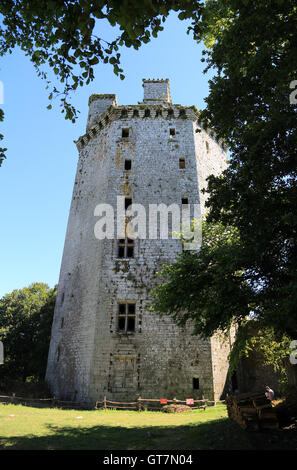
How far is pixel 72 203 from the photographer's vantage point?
24.8 m

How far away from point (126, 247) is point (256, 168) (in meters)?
13.2

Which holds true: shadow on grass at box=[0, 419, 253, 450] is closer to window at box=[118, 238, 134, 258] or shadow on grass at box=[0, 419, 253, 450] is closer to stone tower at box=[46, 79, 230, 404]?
stone tower at box=[46, 79, 230, 404]

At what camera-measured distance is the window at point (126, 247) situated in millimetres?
20031

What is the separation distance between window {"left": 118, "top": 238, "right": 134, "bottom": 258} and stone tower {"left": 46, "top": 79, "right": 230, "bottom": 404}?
0.07 m

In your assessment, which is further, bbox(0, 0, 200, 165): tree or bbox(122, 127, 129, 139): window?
bbox(122, 127, 129, 139): window

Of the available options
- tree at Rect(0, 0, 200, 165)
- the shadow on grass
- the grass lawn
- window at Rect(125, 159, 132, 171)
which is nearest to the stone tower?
window at Rect(125, 159, 132, 171)

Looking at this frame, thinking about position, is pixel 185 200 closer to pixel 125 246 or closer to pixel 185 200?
pixel 185 200

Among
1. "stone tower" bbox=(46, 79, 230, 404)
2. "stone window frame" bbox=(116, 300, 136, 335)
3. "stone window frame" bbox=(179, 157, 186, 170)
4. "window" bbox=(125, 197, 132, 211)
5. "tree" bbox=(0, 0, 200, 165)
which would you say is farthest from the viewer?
"stone window frame" bbox=(179, 157, 186, 170)

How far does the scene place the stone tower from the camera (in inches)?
667

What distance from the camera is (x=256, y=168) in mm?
7742

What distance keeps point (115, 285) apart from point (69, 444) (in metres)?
11.3

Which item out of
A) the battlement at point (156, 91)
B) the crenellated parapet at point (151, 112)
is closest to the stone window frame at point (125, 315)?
the crenellated parapet at point (151, 112)

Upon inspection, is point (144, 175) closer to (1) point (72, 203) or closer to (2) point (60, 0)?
(1) point (72, 203)

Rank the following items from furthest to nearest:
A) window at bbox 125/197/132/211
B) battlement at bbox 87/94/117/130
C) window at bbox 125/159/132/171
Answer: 1. battlement at bbox 87/94/117/130
2. window at bbox 125/159/132/171
3. window at bbox 125/197/132/211
